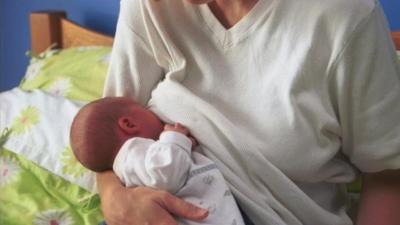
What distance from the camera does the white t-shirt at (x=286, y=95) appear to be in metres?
0.77

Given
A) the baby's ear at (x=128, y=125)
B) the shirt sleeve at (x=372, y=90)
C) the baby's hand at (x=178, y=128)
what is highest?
the shirt sleeve at (x=372, y=90)

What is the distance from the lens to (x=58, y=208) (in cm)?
119

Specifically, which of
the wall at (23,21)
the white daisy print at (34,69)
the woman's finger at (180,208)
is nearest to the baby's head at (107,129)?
the woman's finger at (180,208)

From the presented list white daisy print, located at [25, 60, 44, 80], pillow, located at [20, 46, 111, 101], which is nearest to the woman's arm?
pillow, located at [20, 46, 111, 101]

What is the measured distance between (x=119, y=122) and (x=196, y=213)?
0.22m

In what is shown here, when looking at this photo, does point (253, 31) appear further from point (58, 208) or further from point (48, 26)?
point (48, 26)

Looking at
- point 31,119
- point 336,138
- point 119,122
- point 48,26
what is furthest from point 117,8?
point 336,138

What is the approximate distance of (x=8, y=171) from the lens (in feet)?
4.27

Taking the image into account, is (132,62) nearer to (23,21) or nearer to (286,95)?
(286,95)

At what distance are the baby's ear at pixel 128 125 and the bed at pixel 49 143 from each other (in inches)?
9.9

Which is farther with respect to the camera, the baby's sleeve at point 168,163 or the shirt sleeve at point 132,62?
the shirt sleeve at point 132,62

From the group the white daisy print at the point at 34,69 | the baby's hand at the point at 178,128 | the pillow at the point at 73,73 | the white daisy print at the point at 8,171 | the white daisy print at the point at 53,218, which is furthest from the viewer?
the white daisy print at the point at 34,69

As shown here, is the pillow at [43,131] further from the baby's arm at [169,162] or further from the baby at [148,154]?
the baby's arm at [169,162]

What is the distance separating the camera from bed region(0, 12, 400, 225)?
117 cm
